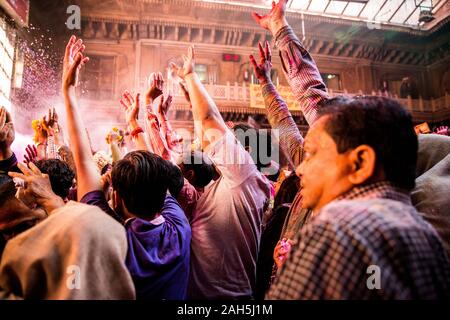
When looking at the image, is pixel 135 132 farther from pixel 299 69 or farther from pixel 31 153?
pixel 31 153

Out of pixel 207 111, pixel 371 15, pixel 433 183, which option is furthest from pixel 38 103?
pixel 371 15

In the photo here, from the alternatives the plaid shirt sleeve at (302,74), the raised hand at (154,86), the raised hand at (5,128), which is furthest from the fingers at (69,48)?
the plaid shirt sleeve at (302,74)

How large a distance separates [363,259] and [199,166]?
4.76ft

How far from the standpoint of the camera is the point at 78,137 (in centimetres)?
166

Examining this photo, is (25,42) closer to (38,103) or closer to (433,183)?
(38,103)

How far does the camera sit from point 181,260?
129 cm

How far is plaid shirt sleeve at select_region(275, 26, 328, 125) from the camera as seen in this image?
62.6 inches

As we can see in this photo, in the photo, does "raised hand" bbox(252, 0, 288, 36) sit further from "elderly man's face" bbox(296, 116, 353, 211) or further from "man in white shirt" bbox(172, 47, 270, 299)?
"elderly man's face" bbox(296, 116, 353, 211)

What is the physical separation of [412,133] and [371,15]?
1763 centimetres

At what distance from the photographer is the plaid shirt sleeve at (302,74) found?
1.59 meters

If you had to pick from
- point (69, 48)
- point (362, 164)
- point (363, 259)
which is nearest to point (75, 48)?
point (69, 48)

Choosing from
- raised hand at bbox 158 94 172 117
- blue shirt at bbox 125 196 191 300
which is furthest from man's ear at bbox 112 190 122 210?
raised hand at bbox 158 94 172 117

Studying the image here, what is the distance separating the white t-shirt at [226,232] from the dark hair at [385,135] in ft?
2.63

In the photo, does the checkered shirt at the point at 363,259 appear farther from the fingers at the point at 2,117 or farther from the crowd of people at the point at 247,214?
the fingers at the point at 2,117
